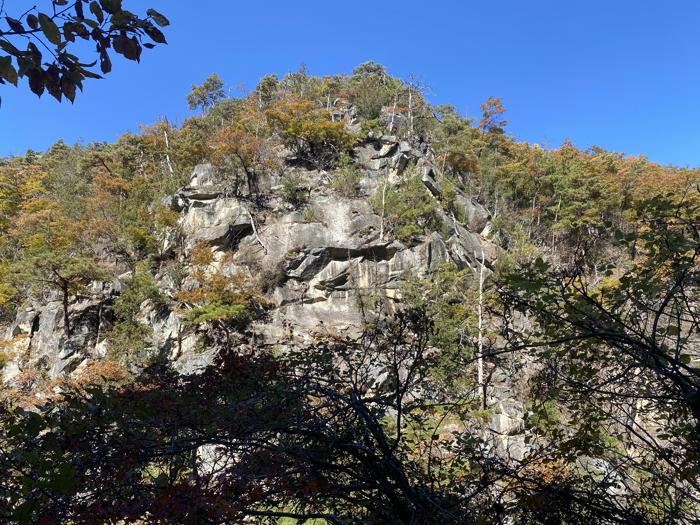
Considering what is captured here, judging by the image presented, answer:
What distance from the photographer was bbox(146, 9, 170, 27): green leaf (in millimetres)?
→ 1147

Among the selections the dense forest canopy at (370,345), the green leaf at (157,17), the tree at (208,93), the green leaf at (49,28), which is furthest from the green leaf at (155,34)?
the tree at (208,93)

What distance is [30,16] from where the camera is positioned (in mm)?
1114

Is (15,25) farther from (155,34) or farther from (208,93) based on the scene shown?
(208,93)

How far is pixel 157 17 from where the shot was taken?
3.77 feet

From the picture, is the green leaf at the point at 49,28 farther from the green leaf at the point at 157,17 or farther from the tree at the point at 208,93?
the tree at the point at 208,93

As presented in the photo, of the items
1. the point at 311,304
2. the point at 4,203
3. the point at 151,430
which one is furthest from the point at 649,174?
the point at 4,203

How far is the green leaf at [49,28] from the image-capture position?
1072 millimetres

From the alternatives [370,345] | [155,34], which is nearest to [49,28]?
[155,34]

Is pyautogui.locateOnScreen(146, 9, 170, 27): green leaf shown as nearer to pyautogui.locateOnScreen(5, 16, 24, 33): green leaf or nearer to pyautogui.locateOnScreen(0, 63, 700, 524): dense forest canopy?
pyautogui.locateOnScreen(5, 16, 24, 33): green leaf

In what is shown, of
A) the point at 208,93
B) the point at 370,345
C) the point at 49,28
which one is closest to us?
the point at 49,28

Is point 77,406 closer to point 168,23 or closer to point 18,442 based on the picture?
point 18,442

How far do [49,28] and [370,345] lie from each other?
2.99 m

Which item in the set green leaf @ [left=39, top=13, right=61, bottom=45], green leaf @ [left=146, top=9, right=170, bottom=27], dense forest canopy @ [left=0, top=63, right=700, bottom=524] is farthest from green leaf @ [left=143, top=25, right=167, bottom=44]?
dense forest canopy @ [left=0, top=63, right=700, bottom=524]

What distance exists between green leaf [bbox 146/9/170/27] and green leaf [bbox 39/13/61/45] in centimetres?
26
